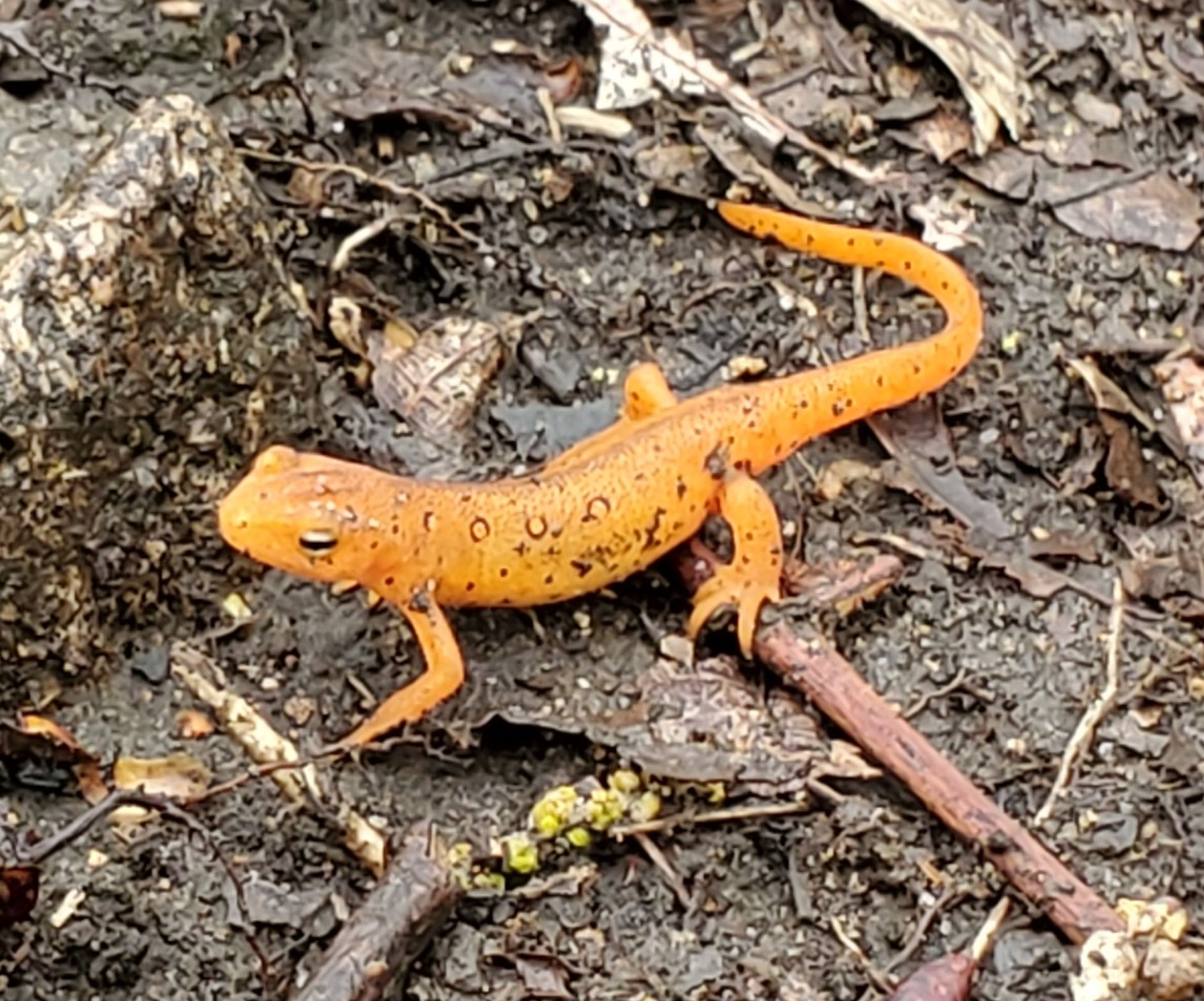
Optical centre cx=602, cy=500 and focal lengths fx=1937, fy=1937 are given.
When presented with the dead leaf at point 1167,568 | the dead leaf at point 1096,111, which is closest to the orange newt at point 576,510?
the dead leaf at point 1167,568

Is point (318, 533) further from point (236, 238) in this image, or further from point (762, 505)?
point (762, 505)

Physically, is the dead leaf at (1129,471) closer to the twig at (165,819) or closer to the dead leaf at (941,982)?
the dead leaf at (941,982)

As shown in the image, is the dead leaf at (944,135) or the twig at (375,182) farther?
the dead leaf at (944,135)

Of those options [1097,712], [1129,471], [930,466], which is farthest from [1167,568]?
[930,466]

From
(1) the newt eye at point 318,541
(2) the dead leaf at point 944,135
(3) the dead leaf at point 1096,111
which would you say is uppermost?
(3) the dead leaf at point 1096,111

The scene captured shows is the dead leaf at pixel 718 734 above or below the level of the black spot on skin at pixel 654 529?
below

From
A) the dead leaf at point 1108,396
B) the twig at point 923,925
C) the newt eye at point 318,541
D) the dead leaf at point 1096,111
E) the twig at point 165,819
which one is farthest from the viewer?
the dead leaf at point 1096,111

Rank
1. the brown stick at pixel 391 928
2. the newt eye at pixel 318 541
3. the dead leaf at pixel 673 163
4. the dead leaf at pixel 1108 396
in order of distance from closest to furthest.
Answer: the brown stick at pixel 391 928 → the newt eye at pixel 318 541 → the dead leaf at pixel 1108 396 → the dead leaf at pixel 673 163

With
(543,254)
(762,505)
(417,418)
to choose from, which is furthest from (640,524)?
(543,254)
